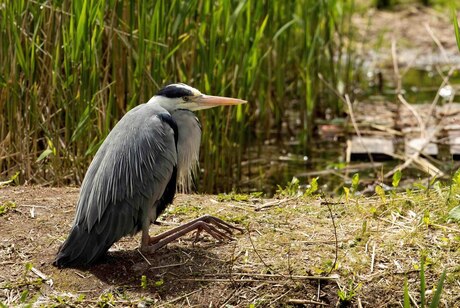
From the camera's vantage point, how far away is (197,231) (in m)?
4.22

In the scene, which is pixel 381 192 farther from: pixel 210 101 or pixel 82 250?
pixel 82 250

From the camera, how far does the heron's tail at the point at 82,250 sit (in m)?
3.91

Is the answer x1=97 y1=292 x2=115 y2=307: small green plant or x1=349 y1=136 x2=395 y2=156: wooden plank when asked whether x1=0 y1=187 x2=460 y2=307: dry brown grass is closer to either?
x1=97 y1=292 x2=115 y2=307: small green plant

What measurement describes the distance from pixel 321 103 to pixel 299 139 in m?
0.66

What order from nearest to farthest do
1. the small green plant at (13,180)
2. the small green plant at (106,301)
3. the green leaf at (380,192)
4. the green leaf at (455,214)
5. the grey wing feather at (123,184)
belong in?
the small green plant at (106,301), the grey wing feather at (123,184), the green leaf at (455,214), the green leaf at (380,192), the small green plant at (13,180)

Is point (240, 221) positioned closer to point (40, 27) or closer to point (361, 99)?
point (40, 27)

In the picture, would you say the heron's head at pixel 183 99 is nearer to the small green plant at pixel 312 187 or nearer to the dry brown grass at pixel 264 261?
the dry brown grass at pixel 264 261

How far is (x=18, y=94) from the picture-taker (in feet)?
17.3

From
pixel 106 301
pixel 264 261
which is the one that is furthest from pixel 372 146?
pixel 106 301

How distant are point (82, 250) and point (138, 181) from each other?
0.41m

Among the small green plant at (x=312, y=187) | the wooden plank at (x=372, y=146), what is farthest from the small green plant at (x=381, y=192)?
the wooden plank at (x=372, y=146)

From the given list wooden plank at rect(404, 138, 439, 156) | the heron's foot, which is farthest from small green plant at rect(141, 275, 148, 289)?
wooden plank at rect(404, 138, 439, 156)

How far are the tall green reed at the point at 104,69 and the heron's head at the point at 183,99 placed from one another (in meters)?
0.83

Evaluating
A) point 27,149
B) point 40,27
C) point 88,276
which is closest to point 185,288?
point 88,276
